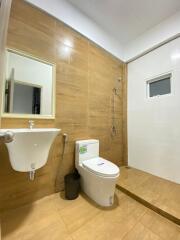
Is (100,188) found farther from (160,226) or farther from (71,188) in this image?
(160,226)

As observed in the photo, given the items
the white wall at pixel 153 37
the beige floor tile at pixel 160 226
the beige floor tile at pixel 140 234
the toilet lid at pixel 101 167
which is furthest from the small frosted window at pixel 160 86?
the beige floor tile at pixel 140 234

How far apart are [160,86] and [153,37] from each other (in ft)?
2.80

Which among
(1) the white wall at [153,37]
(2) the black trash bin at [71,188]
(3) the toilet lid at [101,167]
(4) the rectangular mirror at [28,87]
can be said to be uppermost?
(1) the white wall at [153,37]

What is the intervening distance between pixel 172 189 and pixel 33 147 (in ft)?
6.31

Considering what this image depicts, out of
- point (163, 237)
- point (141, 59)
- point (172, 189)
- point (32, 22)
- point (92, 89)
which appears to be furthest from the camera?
point (141, 59)

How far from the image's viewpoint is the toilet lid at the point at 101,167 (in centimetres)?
143

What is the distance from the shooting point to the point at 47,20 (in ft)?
5.49

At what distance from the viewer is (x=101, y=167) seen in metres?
1.57

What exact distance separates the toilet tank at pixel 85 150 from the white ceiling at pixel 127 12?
2.00 metres

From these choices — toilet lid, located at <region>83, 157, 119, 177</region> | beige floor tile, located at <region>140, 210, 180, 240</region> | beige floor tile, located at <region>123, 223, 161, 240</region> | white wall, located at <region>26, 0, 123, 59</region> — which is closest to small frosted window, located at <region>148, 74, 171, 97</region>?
white wall, located at <region>26, 0, 123, 59</region>

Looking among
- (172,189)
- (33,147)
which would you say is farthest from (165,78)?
(33,147)

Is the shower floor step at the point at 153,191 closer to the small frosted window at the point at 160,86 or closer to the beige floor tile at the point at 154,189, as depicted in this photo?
the beige floor tile at the point at 154,189

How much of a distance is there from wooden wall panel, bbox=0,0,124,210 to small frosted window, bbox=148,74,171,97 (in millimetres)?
731

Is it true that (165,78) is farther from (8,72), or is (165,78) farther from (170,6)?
(8,72)
